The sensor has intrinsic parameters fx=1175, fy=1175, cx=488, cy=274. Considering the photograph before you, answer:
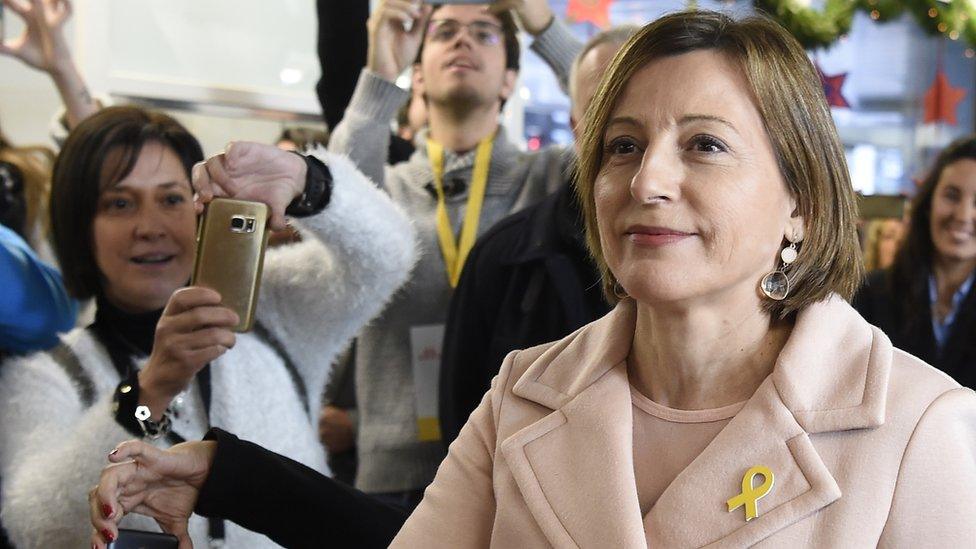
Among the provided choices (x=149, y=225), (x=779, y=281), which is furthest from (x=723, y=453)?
(x=149, y=225)

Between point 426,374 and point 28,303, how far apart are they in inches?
33.3

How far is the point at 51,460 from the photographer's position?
1789 mm

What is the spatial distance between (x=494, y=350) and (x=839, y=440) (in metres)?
1.00

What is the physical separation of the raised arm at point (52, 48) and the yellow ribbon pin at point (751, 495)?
2019 millimetres

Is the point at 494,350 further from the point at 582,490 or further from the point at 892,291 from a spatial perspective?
the point at 892,291

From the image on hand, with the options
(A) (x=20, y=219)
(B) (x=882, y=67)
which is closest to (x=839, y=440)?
(A) (x=20, y=219)

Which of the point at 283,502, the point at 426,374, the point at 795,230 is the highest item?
the point at 795,230

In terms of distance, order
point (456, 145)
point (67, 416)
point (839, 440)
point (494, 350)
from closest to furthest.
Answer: point (839, 440) < point (67, 416) < point (494, 350) < point (456, 145)

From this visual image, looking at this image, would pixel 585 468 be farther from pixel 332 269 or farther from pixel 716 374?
pixel 332 269

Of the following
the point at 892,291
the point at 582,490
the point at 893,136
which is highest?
the point at 582,490

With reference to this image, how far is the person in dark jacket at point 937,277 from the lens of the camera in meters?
3.23

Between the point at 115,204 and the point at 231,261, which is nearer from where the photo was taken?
the point at 231,261

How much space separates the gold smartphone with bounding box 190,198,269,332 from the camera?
1683 millimetres

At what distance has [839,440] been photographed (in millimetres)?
1290
